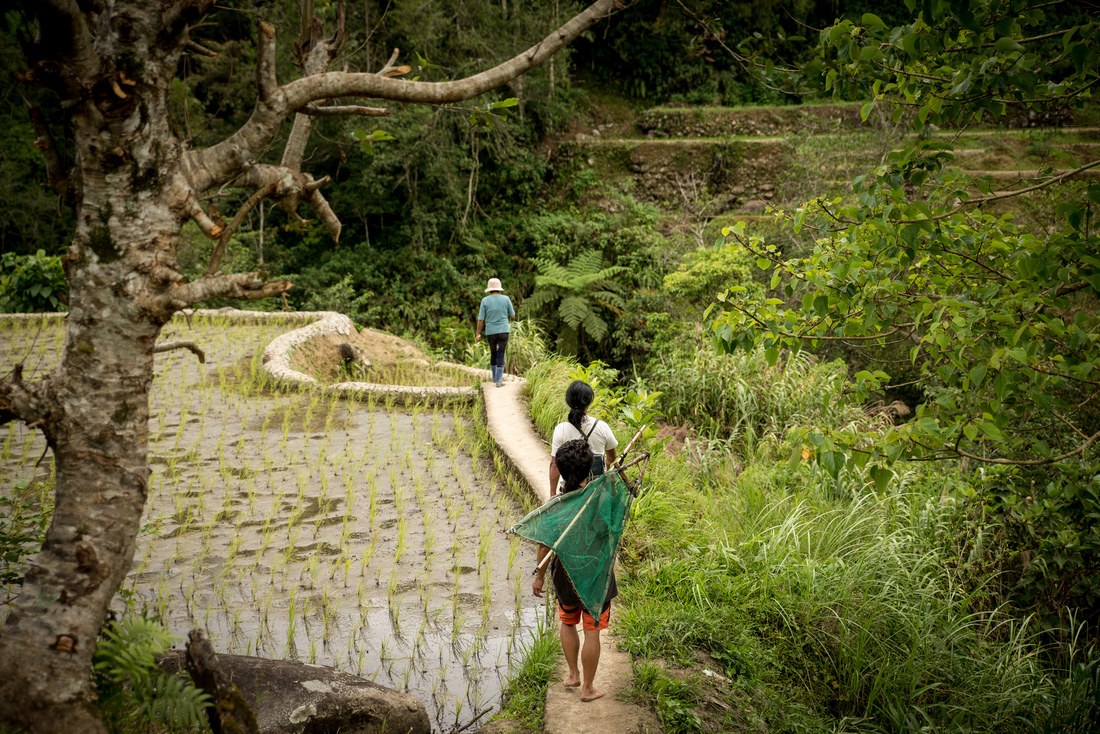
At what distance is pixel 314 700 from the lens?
352 cm

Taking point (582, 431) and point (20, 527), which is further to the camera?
point (20, 527)

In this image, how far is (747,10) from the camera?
21000 millimetres

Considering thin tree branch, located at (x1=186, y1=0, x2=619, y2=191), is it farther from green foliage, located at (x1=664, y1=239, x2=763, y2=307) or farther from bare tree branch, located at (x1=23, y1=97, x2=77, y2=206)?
green foliage, located at (x1=664, y1=239, x2=763, y2=307)

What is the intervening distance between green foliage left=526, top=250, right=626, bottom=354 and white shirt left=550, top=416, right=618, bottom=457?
35.6 feet

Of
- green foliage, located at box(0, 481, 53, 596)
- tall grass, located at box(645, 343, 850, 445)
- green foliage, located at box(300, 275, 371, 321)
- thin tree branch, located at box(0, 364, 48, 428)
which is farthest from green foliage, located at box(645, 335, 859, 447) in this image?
green foliage, located at box(300, 275, 371, 321)

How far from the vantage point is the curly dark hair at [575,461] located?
3.81 meters

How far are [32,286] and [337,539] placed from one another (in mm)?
11539

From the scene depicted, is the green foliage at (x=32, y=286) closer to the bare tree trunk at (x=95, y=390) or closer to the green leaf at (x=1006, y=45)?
the bare tree trunk at (x=95, y=390)

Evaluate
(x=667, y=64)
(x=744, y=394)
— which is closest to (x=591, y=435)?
(x=744, y=394)

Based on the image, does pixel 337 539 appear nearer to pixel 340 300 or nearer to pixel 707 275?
pixel 707 275

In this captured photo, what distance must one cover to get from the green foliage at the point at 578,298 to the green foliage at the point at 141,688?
12.3m

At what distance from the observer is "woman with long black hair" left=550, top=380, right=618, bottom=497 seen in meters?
4.15

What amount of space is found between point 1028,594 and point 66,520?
5930mm

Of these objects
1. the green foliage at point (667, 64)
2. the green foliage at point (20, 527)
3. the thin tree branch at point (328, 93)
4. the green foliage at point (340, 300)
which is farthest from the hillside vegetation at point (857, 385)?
Answer: the green foliage at point (667, 64)
